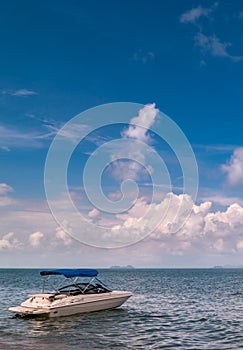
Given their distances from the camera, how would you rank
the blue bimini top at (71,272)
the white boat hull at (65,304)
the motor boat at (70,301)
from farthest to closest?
1. the blue bimini top at (71,272)
2. the motor boat at (70,301)
3. the white boat hull at (65,304)

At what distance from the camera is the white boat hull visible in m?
33.2

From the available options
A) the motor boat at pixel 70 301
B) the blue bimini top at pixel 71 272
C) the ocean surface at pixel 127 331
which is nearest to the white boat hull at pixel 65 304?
the motor boat at pixel 70 301

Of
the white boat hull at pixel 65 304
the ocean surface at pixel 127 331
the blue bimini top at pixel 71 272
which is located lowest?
the ocean surface at pixel 127 331

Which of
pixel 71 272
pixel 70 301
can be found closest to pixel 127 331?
pixel 70 301

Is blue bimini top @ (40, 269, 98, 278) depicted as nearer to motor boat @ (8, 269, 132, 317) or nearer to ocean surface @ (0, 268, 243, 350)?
motor boat @ (8, 269, 132, 317)

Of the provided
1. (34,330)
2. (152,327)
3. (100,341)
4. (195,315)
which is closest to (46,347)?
(100,341)

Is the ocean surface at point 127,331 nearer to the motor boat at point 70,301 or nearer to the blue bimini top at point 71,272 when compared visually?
the motor boat at point 70,301

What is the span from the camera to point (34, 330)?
2917 centimetres

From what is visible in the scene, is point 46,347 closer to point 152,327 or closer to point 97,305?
point 152,327

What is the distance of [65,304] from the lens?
34469mm

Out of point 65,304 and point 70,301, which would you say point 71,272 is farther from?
point 65,304

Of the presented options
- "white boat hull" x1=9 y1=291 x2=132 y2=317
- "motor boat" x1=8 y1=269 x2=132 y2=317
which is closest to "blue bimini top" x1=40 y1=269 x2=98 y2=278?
"motor boat" x1=8 y1=269 x2=132 y2=317

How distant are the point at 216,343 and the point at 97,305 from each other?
14213 mm

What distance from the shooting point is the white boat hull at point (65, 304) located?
3325 cm
